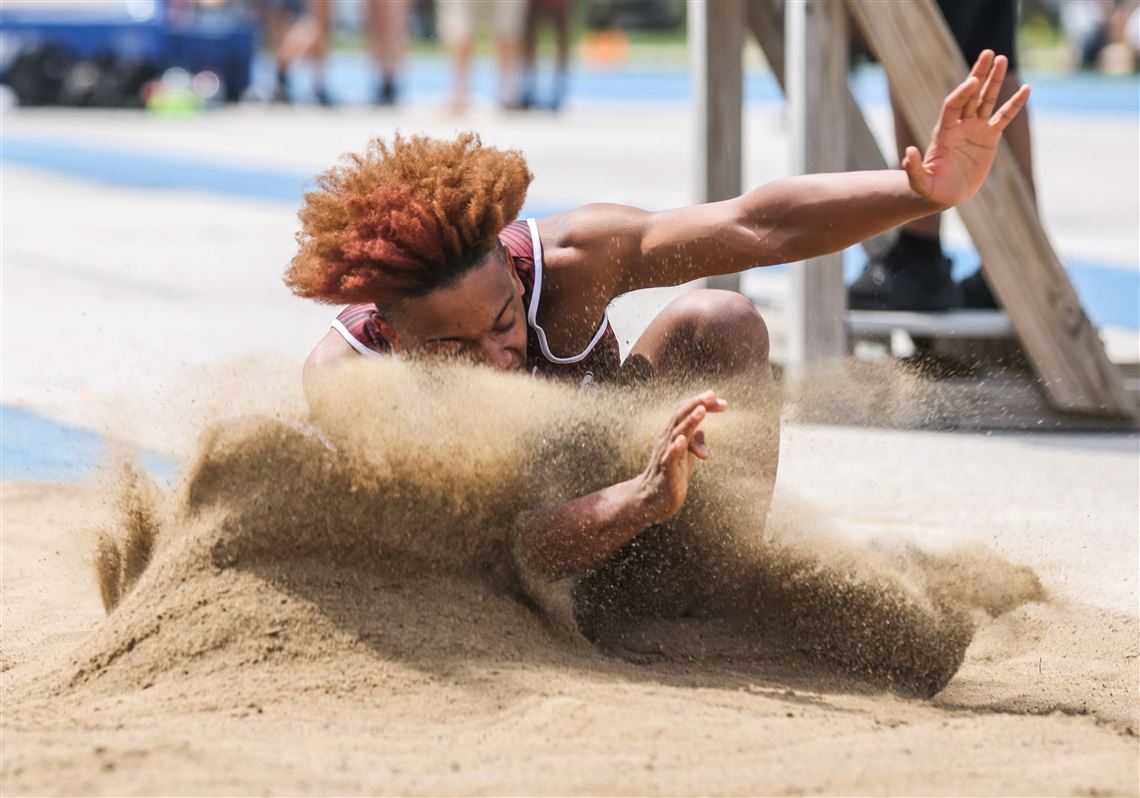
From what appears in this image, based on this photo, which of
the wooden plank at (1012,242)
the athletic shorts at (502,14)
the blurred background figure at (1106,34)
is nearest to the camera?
the wooden plank at (1012,242)

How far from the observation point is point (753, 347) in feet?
8.80

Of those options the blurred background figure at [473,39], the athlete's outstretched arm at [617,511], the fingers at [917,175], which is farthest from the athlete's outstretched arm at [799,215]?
the blurred background figure at [473,39]

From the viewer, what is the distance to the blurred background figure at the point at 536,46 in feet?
45.8

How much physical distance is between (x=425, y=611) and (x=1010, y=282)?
255 centimetres

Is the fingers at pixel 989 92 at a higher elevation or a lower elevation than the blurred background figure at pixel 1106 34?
higher

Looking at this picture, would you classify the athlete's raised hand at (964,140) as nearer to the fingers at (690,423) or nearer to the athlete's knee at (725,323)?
A: the athlete's knee at (725,323)

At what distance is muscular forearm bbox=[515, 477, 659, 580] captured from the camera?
2375mm

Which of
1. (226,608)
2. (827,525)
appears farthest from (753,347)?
(226,608)

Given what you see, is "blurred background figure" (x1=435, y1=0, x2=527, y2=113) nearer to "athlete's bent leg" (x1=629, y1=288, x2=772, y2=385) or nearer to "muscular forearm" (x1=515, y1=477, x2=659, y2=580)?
"athlete's bent leg" (x1=629, y1=288, x2=772, y2=385)

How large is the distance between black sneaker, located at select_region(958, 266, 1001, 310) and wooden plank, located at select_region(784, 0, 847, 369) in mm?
553

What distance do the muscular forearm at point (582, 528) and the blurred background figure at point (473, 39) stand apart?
10.7 metres

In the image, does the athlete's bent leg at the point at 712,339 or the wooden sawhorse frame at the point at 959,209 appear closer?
the athlete's bent leg at the point at 712,339

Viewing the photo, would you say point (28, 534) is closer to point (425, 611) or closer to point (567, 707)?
point (425, 611)

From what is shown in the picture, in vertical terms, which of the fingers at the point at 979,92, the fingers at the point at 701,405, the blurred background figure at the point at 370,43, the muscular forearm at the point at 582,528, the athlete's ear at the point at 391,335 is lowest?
the blurred background figure at the point at 370,43
